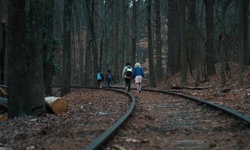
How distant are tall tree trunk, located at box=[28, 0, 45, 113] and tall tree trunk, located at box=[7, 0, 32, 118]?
451 millimetres

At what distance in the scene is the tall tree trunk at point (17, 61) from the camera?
10.7 metres

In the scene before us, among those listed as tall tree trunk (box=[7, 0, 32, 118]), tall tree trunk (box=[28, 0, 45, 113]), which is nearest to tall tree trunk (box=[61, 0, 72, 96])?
tall tree trunk (box=[28, 0, 45, 113])

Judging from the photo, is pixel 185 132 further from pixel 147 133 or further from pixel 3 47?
pixel 3 47

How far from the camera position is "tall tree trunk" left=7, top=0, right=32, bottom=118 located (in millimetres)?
10695

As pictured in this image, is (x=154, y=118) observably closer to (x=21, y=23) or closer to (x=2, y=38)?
(x=21, y=23)

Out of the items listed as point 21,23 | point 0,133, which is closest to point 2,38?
point 21,23

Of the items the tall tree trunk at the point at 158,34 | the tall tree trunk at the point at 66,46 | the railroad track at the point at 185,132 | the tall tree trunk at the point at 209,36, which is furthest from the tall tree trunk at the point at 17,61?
the tall tree trunk at the point at 158,34

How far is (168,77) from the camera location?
99.2 ft

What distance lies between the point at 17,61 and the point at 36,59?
101cm

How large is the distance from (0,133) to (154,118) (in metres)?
3.65

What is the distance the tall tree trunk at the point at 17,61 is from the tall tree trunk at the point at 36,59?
→ 451 mm

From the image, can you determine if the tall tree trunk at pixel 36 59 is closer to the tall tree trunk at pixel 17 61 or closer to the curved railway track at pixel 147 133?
the tall tree trunk at pixel 17 61

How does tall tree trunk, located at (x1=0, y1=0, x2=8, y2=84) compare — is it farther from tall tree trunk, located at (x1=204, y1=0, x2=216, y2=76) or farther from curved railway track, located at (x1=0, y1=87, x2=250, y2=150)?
curved railway track, located at (x1=0, y1=87, x2=250, y2=150)

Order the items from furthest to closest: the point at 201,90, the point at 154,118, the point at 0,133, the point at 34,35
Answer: the point at 201,90, the point at 34,35, the point at 154,118, the point at 0,133
